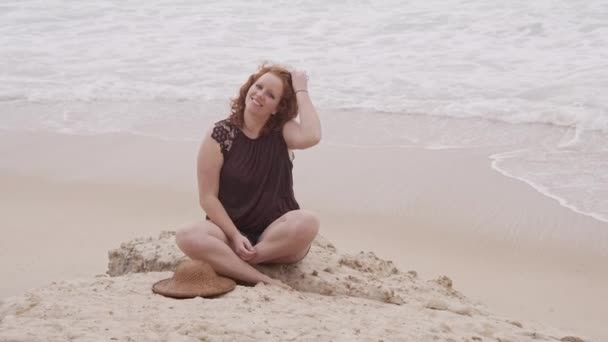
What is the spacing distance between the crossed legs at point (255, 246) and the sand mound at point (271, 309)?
0.15 metres

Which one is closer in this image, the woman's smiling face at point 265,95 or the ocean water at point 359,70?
the woman's smiling face at point 265,95

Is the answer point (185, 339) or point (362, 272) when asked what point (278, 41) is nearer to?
point (362, 272)

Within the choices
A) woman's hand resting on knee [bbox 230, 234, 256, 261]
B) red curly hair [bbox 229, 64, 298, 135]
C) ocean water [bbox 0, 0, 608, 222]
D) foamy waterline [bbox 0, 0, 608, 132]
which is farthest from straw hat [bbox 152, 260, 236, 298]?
foamy waterline [bbox 0, 0, 608, 132]

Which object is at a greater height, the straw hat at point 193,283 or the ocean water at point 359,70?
the ocean water at point 359,70

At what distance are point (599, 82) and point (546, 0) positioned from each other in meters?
5.02

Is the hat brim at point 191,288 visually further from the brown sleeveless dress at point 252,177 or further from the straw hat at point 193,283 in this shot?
the brown sleeveless dress at point 252,177

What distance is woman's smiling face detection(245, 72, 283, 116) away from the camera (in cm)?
435

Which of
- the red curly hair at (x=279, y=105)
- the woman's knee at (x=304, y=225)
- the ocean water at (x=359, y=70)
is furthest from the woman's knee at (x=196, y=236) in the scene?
the ocean water at (x=359, y=70)

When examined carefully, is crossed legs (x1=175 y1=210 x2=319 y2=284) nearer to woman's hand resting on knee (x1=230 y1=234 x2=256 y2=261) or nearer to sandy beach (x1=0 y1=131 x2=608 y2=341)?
woman's hand resting on knee (x1=230 y1=234 x2=256 y2=261)

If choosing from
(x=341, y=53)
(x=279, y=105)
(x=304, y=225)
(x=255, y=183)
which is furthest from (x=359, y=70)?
(x=304, y=225)

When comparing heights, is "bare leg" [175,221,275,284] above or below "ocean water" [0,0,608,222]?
below

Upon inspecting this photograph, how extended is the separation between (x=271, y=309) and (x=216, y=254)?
521 mm

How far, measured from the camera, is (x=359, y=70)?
1042 centimetres

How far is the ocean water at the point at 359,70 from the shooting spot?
7871mm
